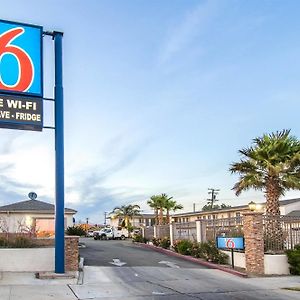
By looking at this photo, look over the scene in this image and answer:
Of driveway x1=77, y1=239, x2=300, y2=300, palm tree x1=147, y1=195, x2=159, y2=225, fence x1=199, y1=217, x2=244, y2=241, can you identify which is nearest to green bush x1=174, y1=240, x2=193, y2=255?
fence x1=199, y1=217, x2=244, y2=241

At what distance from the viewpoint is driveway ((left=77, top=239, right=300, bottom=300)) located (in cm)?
1401

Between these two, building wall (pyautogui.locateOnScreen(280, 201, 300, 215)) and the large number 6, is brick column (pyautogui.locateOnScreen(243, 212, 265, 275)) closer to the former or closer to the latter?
the large number 6

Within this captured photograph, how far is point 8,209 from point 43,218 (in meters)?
3.32

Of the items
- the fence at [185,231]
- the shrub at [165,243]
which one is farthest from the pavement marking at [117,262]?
the shrub at [165,243]

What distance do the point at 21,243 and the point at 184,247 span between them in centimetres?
1124

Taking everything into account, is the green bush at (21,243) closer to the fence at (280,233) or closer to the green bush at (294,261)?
the fence at (280,233)

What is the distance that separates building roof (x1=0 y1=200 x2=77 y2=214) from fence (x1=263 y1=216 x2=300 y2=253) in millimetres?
23524

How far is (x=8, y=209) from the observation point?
40.7 metres

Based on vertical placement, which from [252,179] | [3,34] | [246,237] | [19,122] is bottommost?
[246,237]

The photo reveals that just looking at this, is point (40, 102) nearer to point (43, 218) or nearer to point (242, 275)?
point (242, 275)

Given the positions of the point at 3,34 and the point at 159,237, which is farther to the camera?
the point at 159,237

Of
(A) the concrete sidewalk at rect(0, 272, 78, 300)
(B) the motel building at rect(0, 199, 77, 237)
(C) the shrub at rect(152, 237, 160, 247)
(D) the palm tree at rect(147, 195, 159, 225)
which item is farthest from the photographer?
(D) the palm tree at rect(147, 195, 159, 225)

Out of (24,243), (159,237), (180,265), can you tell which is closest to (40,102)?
(24,243)

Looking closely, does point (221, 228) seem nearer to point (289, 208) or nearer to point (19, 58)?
point (19, 58)
